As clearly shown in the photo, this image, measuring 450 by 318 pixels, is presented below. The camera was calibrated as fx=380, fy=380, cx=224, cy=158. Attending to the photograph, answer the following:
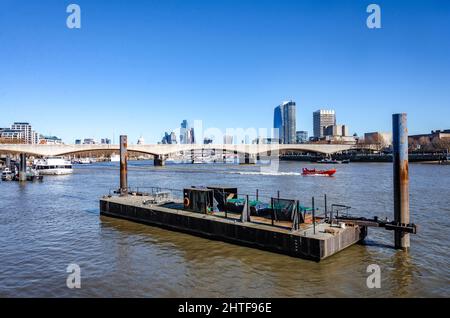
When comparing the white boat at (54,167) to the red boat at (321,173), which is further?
the white boat at (54,167)

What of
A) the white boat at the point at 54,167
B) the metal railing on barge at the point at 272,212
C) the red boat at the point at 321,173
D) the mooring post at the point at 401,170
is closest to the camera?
the mooring post at the point at 401,170

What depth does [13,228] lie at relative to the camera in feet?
95.9

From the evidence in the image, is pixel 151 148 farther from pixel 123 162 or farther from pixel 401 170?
pixel 401 170

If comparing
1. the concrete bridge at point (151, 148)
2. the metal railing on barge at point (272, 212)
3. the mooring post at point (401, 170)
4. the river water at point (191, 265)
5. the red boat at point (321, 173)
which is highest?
the concrete bridge at point (151, 148)

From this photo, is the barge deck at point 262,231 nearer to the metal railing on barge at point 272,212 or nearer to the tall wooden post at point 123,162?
the metal railing on barge at point 272,212

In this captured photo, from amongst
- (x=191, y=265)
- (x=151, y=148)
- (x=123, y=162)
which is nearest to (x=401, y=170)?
(x=191, y=265)

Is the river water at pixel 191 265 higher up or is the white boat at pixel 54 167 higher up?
the white boat at pixel 54 167

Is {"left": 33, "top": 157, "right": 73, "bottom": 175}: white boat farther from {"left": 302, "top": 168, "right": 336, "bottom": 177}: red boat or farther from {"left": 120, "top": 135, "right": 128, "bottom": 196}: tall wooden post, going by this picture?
{"left": 120, "top": 135, "right": 128, "bottom": 196}: tall wooden post

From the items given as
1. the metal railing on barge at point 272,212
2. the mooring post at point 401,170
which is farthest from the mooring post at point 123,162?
the mooring post at point 401,170

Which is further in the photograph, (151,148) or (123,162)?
(151,148)

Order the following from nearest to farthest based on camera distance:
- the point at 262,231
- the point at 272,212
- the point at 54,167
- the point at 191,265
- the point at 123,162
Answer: the point at 191,265
the point at 262,231
the point at 272,212
the point at 123,162
the point at 54,167

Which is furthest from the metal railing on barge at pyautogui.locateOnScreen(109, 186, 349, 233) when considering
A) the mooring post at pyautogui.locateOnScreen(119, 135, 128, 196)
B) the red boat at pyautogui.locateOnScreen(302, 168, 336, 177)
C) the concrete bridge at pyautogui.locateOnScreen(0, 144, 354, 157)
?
the concrete bridge at pyautogui.locateOnScreen(0, 144, 354, 157)
